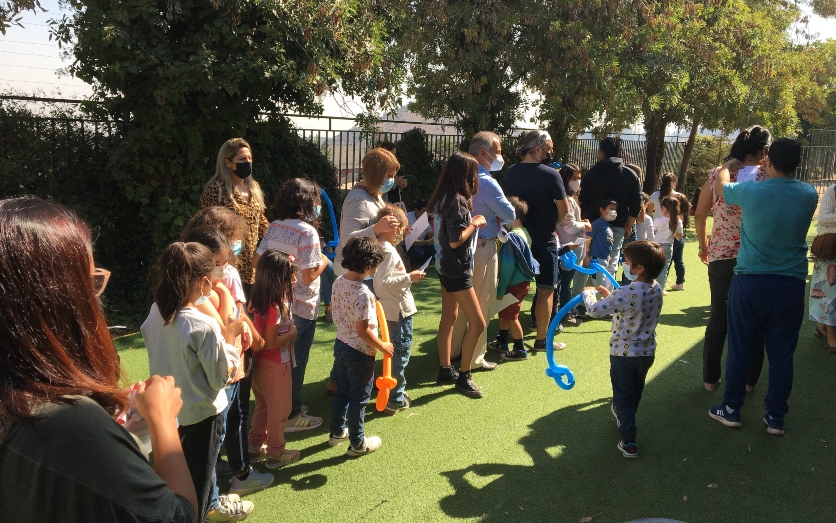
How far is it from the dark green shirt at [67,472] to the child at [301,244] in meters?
3.09

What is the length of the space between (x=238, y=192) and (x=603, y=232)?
4217mm

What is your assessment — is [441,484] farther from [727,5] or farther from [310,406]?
[727,5]

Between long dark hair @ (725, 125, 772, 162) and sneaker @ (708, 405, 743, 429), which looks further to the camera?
long dark hair @ (725, 125, 772, 162)

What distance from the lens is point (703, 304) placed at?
848 cm

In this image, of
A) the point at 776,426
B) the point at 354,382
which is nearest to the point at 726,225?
the point at 776,426

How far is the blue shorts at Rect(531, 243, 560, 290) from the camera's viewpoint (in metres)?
6.30

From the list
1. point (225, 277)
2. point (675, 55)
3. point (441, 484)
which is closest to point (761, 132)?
point (441, 484)

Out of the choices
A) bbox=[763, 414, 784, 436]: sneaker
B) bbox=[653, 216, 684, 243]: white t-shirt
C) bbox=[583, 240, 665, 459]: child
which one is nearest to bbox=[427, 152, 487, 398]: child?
bbox=[583, 240, 665, 459]: child

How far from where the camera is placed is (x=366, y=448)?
4305mm

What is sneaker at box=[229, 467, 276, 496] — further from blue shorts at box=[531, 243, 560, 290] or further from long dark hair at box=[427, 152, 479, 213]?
blue shorts at box=[531, 243, 560, 290]

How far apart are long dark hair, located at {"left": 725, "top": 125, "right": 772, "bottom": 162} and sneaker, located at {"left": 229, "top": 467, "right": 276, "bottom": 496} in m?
4.02

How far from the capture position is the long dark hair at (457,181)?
5055 millimetres

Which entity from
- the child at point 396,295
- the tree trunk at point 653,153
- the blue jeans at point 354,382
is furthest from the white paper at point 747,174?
the tree trunk at point 653,153

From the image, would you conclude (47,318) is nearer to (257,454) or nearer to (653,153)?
(257,454)
